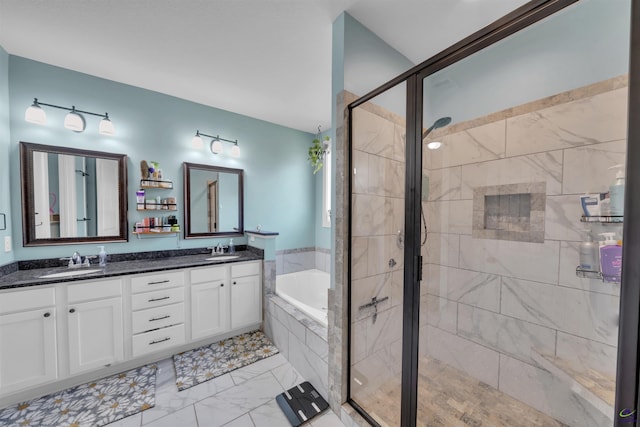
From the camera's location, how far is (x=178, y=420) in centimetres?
156

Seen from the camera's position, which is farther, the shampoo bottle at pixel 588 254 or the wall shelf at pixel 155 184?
the wall shelf at pixel 155 184

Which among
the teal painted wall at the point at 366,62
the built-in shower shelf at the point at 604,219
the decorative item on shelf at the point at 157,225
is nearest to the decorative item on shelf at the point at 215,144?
the decorative item on shelf at the point at 157,225

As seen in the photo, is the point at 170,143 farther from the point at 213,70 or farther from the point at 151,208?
the point at 213,70

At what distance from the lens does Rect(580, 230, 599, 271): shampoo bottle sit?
1.29 m

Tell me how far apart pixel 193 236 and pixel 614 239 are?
3.46 meters

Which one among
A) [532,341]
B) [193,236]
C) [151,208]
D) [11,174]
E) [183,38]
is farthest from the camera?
[193,236]

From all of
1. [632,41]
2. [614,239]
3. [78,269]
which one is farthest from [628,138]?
[78,269]

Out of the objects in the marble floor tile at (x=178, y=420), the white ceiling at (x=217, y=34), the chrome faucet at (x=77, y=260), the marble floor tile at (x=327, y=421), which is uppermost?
the white ceiling at (x=217, y=34)

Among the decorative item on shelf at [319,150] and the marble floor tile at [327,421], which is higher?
the decorative item on shelf at [319,150]

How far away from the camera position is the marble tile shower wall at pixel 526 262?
127cm

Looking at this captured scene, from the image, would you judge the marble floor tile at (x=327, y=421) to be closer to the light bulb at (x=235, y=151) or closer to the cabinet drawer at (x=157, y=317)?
the cabinet drawer at (x=157, y=317)

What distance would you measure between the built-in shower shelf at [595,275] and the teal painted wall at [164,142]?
118 inches

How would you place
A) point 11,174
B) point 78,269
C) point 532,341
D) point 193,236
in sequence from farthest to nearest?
1. point 193,236
2. point 78,269
3. point 11,174
4. point 532,341

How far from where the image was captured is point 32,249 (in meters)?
2.04
